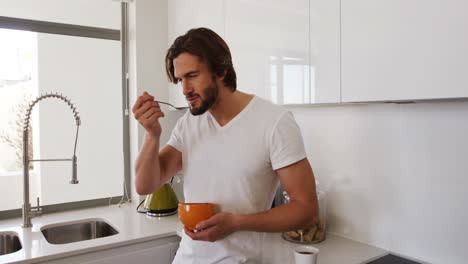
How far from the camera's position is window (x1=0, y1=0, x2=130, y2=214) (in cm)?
220

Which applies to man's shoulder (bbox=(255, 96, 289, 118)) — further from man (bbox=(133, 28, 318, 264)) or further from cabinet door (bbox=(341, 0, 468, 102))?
cabinet door (bbox=(341, 0, 468, 102))

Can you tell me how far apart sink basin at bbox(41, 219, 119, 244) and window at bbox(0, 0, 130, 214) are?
A: 29 centimetres

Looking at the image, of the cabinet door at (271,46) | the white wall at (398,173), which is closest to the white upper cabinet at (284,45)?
the cabinet door at (271,46)

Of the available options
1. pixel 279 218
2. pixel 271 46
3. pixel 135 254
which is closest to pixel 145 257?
pixel 135 254

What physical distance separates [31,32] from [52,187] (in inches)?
35.9

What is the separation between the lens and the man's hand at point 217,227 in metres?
0.99

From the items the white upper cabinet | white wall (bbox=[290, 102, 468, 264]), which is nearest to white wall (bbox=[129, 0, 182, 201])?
the white upper cabinet

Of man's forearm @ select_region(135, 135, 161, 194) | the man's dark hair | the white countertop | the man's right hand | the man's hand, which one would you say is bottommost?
the white countertop

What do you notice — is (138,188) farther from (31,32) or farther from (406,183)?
(31,32)

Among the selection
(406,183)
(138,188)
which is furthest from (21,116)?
(406,183)

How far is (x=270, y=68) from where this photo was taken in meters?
1.59

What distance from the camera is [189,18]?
7.05ft

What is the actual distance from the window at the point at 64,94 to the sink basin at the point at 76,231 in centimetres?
29

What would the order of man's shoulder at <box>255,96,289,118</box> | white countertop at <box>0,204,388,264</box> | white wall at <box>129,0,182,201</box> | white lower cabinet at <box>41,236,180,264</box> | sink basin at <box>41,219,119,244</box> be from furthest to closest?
white wall at <box>129,0,182,201</box>
sink basin at <box>41,219,119,244</box>
white lower cabinet at <box>41,236,180,264</box>
white countertop at <box>0,204,388,264</box>
man's shoulder at <box>255,96,289,118</box>
